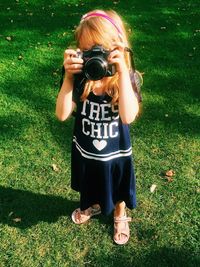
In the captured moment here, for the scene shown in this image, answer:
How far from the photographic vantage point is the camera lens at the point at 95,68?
6.64 feet

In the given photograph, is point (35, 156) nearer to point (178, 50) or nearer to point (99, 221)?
point (99, 221)

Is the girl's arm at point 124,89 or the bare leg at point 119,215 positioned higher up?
the girl's arm at point 124,89

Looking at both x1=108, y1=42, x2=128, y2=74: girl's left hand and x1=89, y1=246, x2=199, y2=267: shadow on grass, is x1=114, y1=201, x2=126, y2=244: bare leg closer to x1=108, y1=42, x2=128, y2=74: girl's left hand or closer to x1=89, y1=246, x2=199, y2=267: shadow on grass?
x1=89, y1=246, x2=199, y2=267: shadow on grass

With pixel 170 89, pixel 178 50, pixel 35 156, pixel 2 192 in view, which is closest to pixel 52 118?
pixel 35 156

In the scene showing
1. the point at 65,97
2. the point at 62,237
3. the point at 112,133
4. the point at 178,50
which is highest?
the point at 65,97

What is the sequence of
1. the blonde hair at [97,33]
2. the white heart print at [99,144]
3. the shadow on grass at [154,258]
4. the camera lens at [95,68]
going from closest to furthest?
the camera lens at [95,68], the blonde hair at [97,33], the white heart print at [99,144], the shadow on grass at [154,258]

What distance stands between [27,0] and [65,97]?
5352 mm

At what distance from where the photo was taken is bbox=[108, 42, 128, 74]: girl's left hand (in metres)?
2.07

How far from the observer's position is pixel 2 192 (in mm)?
3500

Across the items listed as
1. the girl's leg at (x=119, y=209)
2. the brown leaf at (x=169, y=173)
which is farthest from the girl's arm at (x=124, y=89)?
the brown leaf at (x=169, y=173)

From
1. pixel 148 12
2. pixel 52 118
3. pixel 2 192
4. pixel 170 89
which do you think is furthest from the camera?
pixel 148 12

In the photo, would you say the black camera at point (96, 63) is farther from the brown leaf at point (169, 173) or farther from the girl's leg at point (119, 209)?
the brown leaf at point (169, 173)

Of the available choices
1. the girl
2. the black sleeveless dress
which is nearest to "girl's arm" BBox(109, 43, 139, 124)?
the girl

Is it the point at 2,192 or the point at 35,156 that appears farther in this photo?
the point at 35,156
